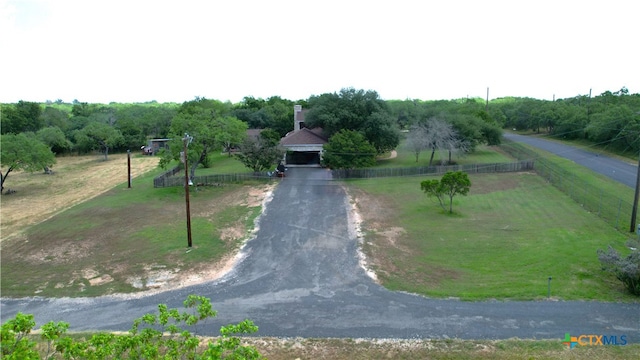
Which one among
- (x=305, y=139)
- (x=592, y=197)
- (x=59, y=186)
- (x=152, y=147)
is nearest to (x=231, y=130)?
(x=305, y=139)

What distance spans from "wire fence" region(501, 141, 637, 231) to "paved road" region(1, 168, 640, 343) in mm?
12396

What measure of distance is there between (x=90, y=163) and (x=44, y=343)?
4914cm

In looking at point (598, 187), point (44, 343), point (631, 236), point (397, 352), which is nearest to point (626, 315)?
point (397, 352)

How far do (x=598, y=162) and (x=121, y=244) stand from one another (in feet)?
153

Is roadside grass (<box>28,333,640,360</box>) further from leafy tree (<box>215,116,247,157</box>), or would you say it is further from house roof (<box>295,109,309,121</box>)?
house roof (<box>295,109,309,121</box>)

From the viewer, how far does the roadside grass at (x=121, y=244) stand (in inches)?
744

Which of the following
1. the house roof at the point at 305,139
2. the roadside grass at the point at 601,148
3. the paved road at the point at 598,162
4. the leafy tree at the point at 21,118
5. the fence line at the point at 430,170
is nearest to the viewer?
the paved road at the point at 598,162

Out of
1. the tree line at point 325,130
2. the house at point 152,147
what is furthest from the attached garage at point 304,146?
the house at point 152,147

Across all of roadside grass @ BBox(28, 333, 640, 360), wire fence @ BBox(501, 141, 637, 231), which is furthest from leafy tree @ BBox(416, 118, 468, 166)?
roadside grass @ BBox(28, 333, 640, 360)

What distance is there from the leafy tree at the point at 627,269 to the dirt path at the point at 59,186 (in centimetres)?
3100

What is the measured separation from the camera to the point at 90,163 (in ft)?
188

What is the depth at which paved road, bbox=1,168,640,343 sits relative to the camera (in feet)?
45.3

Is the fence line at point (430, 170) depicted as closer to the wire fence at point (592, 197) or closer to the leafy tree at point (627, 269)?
the wire fence at point (592, 197)

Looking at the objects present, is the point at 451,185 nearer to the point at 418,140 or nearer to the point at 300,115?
the point at 418,140
